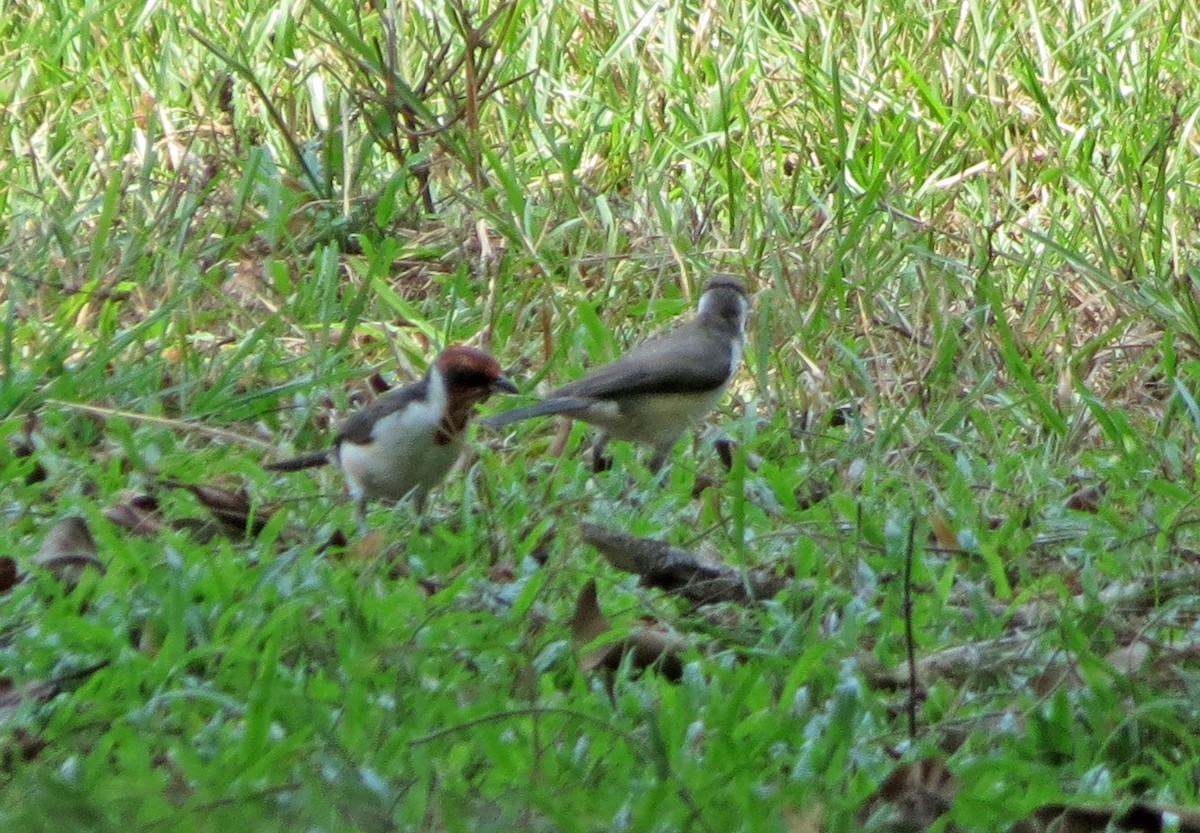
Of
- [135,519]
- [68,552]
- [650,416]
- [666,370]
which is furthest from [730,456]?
[68,552]

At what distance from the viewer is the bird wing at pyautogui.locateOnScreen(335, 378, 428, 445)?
5344 millimetres

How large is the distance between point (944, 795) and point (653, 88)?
594 centimetres

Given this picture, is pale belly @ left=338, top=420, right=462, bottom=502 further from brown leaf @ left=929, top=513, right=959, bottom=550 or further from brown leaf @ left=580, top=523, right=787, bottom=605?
brown leaf @ left=929, top=513, right=959, bottom=550

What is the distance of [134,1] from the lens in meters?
9.55

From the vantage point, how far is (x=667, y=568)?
4.45m

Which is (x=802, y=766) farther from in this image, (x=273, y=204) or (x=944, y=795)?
(x=273, y=204)

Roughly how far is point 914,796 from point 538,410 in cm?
274

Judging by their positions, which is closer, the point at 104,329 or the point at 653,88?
the point at 104,329

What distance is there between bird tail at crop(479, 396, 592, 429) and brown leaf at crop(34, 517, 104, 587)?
1.50m

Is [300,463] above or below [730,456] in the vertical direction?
above

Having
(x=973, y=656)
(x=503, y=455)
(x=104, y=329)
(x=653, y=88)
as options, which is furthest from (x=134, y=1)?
(x=973, y=656)

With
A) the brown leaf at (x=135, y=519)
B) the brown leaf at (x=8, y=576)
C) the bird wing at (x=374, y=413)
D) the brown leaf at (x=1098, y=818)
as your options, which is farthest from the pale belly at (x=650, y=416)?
the brown leaf at (x=1098, y=818)

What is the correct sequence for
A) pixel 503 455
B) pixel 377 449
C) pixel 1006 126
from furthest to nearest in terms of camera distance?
pixel 1006 126 < pixel 503 455 < pixel 377 449

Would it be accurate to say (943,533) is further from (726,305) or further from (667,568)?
(726,305)
